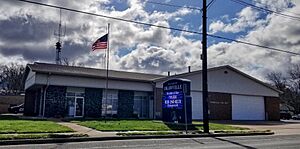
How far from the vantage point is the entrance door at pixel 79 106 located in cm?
3161

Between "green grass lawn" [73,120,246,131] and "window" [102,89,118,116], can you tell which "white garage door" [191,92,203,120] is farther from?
"green grass lawn" [73,120,246,131]

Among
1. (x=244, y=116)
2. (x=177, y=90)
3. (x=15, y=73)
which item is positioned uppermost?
(x=15, y=73)

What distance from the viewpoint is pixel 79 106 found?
104 ft

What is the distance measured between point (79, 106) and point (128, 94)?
542 centimetres

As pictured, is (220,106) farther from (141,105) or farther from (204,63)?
(204,63)

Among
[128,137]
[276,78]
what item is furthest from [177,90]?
[276,78]

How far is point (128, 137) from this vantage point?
15.7 m

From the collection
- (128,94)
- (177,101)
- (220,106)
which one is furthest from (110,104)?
(220,106)

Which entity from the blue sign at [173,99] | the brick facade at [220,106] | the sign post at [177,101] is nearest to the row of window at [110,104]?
the brick facade at [220,106]

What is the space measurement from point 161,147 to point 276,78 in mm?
75008

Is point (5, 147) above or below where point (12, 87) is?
below

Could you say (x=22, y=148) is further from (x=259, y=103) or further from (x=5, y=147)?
(x=259, y=103)

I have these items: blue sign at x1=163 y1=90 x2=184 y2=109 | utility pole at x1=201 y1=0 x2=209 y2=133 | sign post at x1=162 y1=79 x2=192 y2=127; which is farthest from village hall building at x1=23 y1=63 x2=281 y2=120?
utility pole at x1=201 y1=0 x2=209 y2=133

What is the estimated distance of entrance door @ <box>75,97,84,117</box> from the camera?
3161cm
